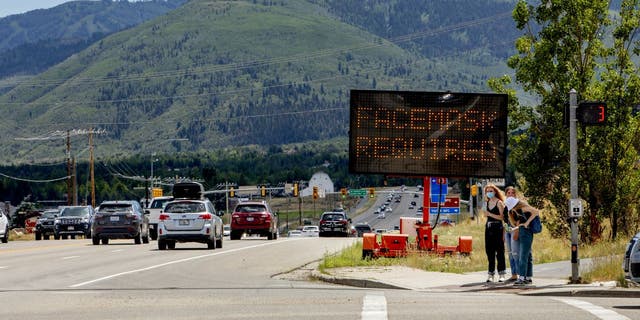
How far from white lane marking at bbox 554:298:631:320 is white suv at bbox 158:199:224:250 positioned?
22.3 metres

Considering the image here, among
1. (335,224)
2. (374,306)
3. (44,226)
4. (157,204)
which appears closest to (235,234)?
(157,204)

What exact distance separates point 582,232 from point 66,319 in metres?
22.4

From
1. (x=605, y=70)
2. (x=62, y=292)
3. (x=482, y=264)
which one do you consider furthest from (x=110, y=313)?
(x=605, y=70)

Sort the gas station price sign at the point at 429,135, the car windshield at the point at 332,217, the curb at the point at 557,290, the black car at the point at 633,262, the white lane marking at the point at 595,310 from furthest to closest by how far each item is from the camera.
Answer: the car windshield at the point at 332,217
the gas station price sign at the point at 429,135
the curb at the point at 557,290
the black car at the point at 633,262
the white lane marking at the point at 595,310

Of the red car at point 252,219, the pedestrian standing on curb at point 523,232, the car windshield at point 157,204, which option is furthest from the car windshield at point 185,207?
the pedestrian standing on curb at point 523,232

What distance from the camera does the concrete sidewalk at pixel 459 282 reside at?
67.3ft

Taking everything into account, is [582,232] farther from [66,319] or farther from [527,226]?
[66,319]

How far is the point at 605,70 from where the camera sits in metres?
37.6

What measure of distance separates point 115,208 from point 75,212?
48.5 ft

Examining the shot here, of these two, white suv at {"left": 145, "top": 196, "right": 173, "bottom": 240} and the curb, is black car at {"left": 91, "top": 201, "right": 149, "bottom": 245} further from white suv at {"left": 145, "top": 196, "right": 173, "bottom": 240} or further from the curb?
the curb

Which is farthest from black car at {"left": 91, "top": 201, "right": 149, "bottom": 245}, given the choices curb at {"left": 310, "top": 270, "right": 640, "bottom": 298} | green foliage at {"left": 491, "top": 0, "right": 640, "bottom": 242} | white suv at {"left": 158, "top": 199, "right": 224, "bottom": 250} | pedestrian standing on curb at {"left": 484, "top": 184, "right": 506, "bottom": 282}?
pedestrian standing on curb at {"left": 484, "top": 184, "right": 506, "bottom": 282}

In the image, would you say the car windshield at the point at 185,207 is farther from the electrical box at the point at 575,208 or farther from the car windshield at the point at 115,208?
the electrical box at the point at 575,208

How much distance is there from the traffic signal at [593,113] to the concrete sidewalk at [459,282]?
2929 millimetres

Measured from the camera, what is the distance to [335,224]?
67250 millimetres
